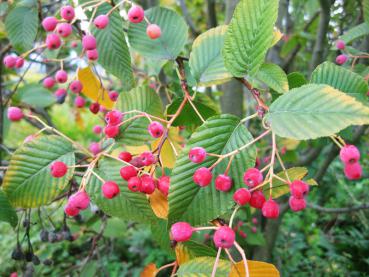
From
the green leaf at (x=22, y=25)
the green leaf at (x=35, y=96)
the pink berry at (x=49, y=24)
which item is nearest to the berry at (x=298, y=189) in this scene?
the pink berry at (x=49, y=24)

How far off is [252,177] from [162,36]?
1.45ft

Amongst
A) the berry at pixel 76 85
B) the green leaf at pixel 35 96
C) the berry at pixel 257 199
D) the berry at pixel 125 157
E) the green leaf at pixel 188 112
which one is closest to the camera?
the berry at pixel 257 199

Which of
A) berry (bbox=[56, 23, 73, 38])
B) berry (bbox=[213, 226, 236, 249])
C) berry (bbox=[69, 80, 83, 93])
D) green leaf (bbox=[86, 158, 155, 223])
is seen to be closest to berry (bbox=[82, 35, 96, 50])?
berry (bbox=[56, 23, 73, 38])

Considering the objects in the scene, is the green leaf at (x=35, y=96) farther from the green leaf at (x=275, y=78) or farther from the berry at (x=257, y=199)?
the berry at (x=257, y=199)

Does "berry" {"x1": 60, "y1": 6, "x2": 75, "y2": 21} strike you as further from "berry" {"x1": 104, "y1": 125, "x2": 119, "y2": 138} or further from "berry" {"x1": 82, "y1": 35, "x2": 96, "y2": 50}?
"berry" {"x1": 104, "y1": 125, "x2": 119, "y2": 138}

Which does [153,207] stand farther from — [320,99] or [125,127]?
[320,99]

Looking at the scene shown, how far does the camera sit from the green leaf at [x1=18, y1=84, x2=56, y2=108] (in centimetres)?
160

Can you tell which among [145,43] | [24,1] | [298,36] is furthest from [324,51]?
[24,1]

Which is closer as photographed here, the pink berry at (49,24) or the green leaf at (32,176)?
the green leaf at (32,176)

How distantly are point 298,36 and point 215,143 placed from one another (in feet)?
4.58

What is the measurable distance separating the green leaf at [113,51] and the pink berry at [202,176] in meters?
0.43

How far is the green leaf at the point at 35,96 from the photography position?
160 cm

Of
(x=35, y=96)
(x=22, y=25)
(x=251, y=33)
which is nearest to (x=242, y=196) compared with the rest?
(x=251, y=33)

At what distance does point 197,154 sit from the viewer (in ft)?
1.68
